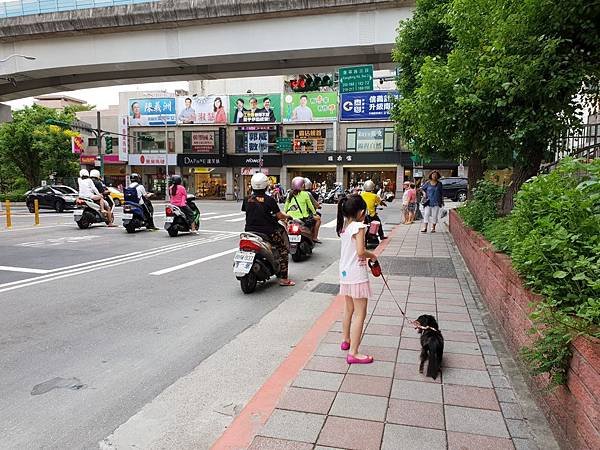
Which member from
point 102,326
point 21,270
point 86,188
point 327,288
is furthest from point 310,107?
point 102,326

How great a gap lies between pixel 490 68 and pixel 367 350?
12.8 ft

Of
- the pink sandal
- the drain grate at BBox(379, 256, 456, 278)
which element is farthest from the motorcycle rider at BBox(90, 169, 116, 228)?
the pink sandal

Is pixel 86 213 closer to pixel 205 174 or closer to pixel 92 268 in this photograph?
pixel 92 268

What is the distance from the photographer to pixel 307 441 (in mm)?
2863

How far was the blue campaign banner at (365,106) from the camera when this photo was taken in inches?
1554

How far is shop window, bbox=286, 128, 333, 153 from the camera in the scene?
41406mm

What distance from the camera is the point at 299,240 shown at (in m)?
9.55

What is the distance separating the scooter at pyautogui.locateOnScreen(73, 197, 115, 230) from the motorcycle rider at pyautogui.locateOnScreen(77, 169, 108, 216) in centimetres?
13

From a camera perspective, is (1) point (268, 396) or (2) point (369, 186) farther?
(2) point (369, 186)

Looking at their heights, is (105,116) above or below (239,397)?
above

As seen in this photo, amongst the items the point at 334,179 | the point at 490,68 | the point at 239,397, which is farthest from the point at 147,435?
the point at 334,179

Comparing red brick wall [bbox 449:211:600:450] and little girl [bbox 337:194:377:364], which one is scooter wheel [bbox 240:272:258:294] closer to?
little girl [bbox 337:194:377:364]

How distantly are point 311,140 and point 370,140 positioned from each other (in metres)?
5.42

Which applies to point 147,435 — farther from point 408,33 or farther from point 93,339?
point 408,33
